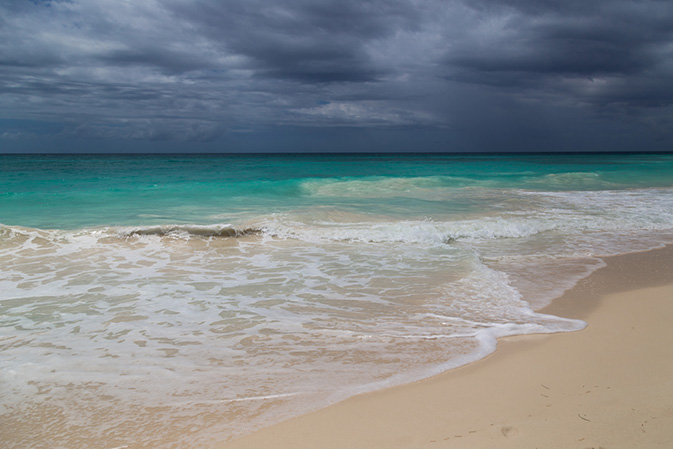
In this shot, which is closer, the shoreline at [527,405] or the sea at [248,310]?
the shoreline at [527,405]

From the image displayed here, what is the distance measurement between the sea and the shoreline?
0.59 feet

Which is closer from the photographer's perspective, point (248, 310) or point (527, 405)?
point (527, 405)

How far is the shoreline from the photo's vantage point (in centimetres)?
238

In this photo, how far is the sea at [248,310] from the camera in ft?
9.23

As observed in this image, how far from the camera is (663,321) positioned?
14.2ft

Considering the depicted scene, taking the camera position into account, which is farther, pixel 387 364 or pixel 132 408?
pixel 387 364

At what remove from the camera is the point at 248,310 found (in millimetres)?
4758

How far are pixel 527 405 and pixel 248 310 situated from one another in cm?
293

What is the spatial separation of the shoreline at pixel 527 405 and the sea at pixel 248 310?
181 mm

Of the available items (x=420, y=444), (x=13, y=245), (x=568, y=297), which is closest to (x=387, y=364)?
(x=420, y=444)

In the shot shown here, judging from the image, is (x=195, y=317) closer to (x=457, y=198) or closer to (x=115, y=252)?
(x=115, y=252)

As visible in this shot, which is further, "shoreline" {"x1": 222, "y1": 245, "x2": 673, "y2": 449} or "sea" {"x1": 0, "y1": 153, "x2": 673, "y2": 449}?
"sea" {"x1": 0, "y1": 153, "x2": 673, "y2": 449}

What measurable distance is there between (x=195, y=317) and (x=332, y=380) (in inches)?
78.9

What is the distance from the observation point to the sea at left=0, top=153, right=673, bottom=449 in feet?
9.23
